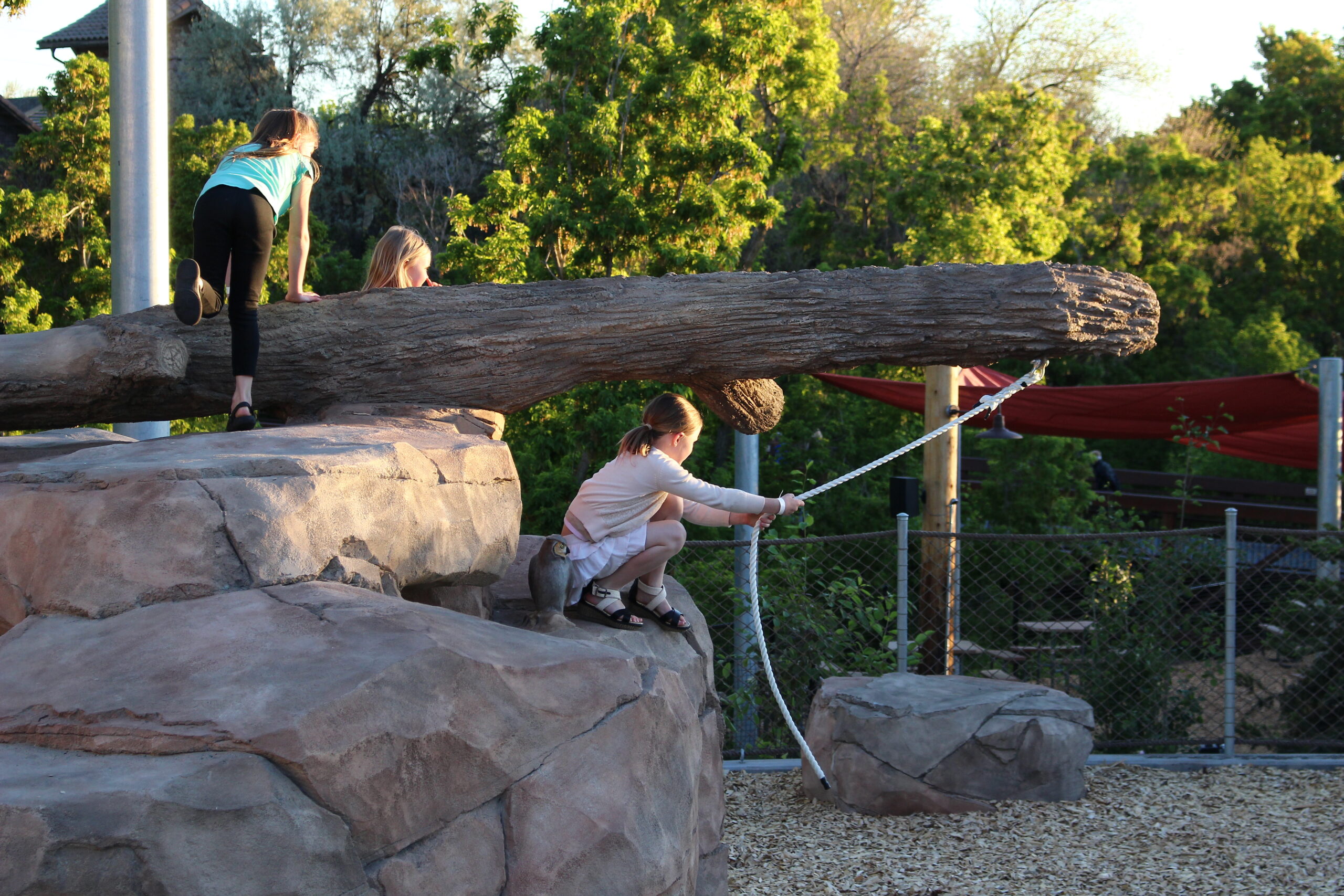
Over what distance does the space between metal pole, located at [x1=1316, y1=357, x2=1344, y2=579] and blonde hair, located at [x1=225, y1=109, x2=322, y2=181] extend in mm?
7098

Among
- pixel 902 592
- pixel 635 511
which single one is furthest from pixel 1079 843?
pixel 635 511

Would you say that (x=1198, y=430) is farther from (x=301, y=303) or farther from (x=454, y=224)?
(x=301, y=303)

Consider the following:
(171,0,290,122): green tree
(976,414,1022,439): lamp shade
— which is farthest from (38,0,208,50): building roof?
(976,414,1022,439): lamp shade

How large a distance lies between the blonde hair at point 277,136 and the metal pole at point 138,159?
1.50 metres

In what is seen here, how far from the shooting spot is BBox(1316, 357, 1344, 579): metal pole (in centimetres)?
808

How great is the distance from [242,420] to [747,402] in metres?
1.98

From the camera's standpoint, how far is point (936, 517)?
7406 millimetres

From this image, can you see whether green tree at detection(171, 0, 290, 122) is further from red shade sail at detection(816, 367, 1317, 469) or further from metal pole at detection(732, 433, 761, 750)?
metal pole at detection(732, 433, 761, 750)

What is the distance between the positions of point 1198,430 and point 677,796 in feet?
24.2

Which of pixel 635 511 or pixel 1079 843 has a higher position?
pixel 635 511

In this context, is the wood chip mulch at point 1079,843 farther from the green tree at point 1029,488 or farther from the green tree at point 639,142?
the green tree at point 639,142

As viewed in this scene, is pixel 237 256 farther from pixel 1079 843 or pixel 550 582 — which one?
pixel 1079 843

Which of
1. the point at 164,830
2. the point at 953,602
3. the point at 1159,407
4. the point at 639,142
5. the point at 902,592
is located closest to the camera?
the point at 164,830

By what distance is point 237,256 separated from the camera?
402 cm
